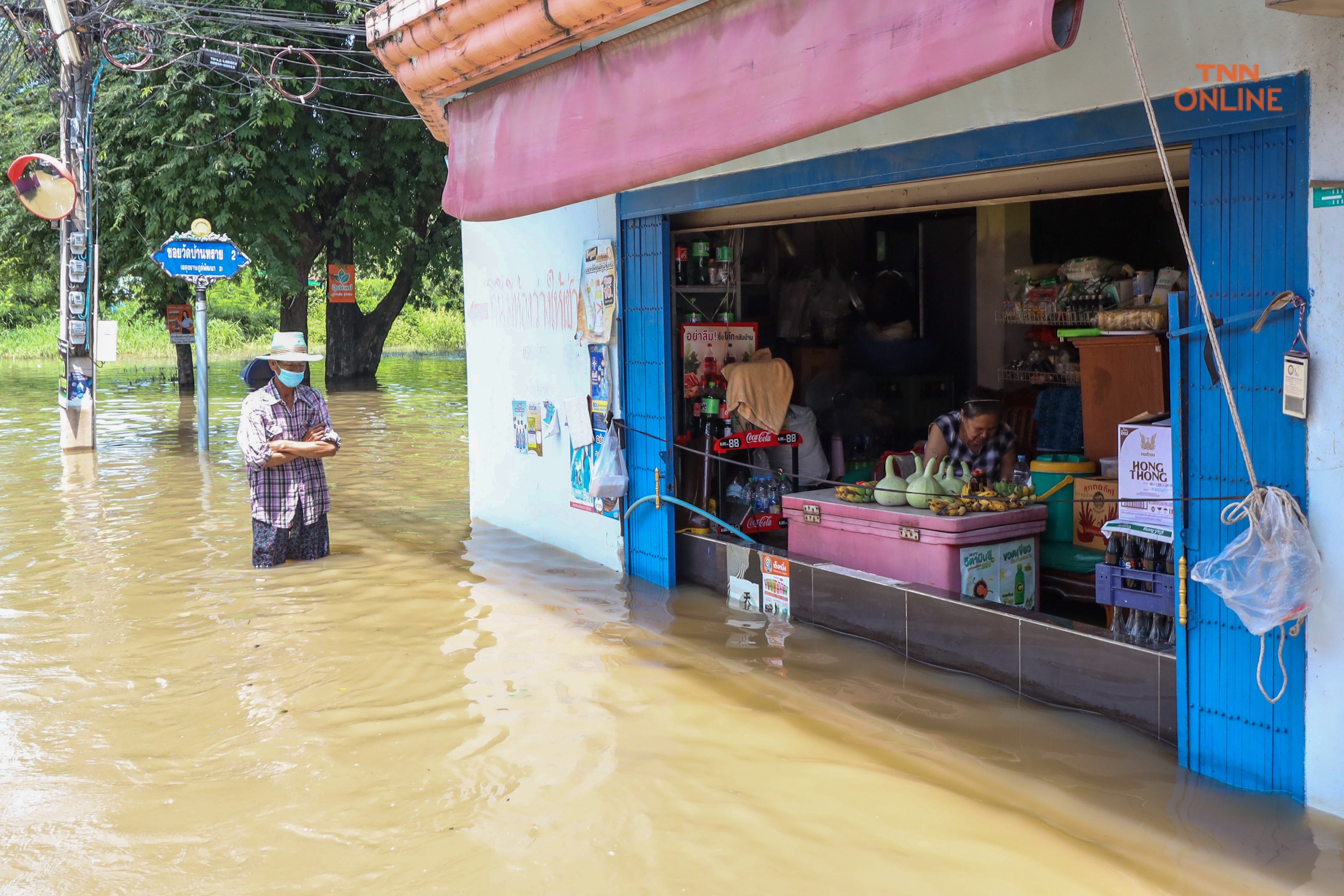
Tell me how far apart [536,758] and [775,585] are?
2.40m

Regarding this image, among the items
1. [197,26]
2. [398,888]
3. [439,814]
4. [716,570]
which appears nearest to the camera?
[398,888]

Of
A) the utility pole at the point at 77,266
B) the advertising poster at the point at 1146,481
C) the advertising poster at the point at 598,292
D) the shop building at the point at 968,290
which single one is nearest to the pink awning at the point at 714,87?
the shop building at the point at 968,290

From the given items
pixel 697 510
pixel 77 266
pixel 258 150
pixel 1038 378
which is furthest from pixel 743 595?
pixel 258 150

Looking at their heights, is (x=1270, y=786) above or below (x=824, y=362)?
below

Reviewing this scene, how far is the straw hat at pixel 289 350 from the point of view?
742cm

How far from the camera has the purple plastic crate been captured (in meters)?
4.66

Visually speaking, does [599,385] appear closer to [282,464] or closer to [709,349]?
[709,349]

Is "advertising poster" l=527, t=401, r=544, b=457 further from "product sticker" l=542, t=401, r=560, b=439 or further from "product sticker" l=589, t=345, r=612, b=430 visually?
"product sticker" l=589, t=345, r=612, b=430

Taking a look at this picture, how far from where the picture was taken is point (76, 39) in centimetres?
1441

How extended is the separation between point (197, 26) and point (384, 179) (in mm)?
4969

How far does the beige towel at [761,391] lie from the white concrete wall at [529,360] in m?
0.84

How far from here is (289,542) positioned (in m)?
8.31

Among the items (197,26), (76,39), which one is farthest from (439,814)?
(197,26)

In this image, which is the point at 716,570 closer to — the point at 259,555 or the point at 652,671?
the point at 652,671
